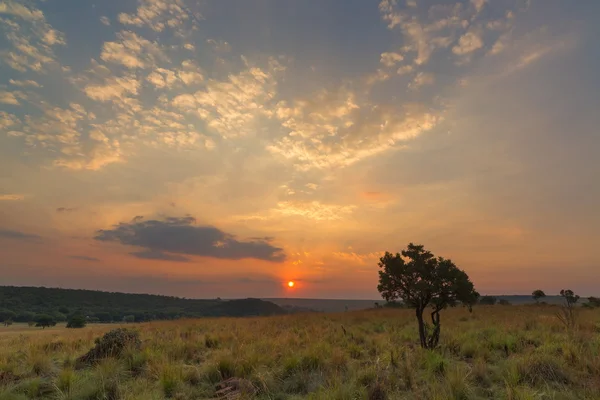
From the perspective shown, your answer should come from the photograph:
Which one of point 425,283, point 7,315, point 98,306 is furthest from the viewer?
point 98,306

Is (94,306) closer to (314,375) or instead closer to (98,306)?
(98,306)

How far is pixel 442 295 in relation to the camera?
1484 centimetres

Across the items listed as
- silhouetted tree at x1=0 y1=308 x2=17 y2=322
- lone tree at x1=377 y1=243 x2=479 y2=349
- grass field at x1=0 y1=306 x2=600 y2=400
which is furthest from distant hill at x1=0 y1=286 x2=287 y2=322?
grass field at x1=0 y1=306 x2=600 y2=400

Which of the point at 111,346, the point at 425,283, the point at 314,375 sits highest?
the point at 425,283

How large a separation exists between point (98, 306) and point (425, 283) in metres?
120

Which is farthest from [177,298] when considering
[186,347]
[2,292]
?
[186,347]

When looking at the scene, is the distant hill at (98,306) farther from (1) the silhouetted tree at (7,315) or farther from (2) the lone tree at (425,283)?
(2) the lone tree at (425,283)

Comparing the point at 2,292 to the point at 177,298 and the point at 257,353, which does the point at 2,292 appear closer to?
the point at 177,298

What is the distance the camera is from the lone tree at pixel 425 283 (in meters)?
14.7

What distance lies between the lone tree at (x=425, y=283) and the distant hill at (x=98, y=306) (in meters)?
49.0

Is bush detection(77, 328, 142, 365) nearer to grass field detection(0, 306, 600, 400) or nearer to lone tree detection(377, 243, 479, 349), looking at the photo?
grass field detection(0, 306, 600, 400)

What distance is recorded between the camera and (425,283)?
14.8m

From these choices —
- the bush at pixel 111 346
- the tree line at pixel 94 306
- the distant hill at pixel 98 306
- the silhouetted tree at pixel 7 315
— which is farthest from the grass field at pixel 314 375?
the silhouetted tree at pixel 7 315

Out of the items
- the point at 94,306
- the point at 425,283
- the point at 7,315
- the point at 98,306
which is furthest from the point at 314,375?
the point at 98,306
